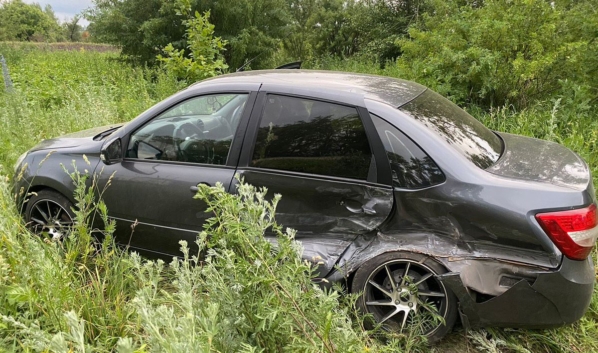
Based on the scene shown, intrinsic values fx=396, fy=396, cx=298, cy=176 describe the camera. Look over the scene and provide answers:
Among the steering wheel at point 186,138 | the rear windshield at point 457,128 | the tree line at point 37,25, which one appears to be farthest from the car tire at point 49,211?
the tree line at point 37,25

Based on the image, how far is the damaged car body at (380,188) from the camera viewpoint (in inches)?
85.4

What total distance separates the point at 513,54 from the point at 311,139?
435 centimetres

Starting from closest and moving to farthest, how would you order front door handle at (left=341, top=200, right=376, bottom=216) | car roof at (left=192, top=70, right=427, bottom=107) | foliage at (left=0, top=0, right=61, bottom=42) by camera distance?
1. front door handle at (left=341, top=200, right=376, bottom=216)
2. car roof at (left=192, top=70, right=427, bottom=107)
3. foliage at (left=0, top=0, right=61, bottom=42)

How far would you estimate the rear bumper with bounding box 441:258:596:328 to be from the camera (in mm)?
2141

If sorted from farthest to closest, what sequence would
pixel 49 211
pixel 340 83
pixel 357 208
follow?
1. pixel 49 211
2. pixel 340 83
3. pixel 357 208

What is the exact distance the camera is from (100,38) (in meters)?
11.5

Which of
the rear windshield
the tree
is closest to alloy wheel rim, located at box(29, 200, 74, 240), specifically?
the rear windshield

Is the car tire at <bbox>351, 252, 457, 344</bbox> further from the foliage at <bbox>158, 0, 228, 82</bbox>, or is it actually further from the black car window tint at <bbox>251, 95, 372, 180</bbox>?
the foliage at <bbox>158, 0, 228, 82</bbox>

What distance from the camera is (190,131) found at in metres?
3.12

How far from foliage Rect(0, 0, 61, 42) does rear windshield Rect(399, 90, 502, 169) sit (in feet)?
145

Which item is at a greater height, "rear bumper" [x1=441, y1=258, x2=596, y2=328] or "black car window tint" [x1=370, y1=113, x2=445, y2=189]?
"black car window tint" [x1=370, y1=113, x2=445, y2=189]

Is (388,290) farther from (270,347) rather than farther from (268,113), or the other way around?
(268,113)

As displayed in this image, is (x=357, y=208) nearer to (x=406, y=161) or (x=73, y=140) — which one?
(x=406, y=161)

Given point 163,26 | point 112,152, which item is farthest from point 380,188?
point 163,26
